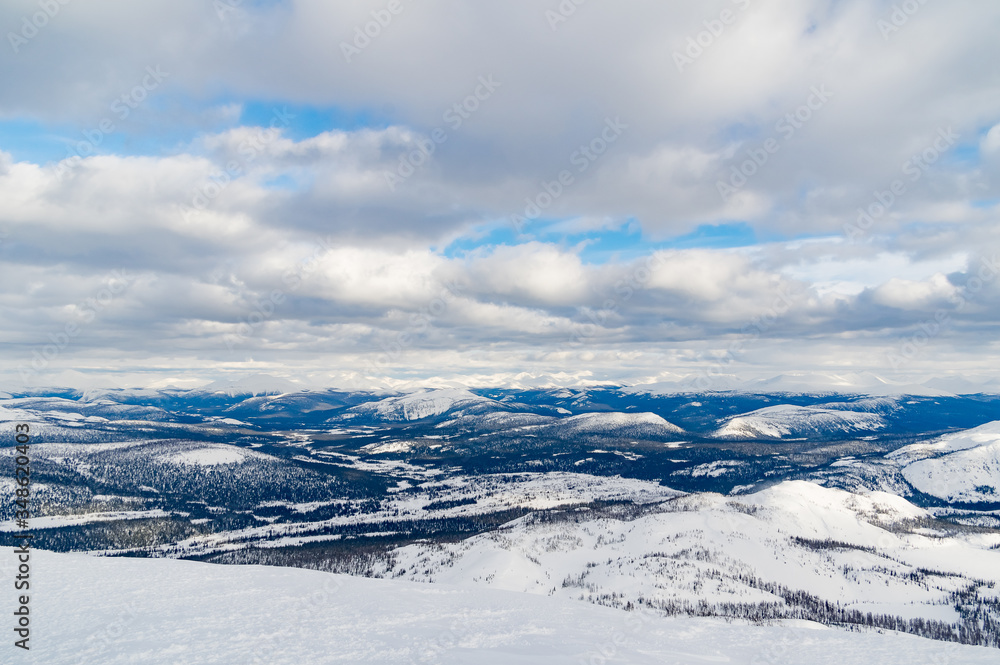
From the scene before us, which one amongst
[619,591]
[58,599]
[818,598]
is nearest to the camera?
[58,599]

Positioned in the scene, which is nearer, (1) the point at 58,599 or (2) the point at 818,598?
(1) the point at 58,599

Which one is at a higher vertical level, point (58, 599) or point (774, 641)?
point (58, 599)

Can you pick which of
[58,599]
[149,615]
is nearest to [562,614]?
[149,615]

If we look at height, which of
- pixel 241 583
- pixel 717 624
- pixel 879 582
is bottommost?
pixel 879 582

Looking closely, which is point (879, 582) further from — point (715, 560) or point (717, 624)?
point (717, 624)

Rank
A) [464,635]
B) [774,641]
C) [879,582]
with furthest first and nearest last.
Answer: [879,582] < [774,641] < [464,635]

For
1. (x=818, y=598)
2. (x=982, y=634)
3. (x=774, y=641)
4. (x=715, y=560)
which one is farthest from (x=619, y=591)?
(x=774, y=641)

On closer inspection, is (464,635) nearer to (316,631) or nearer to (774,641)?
(316,631)
